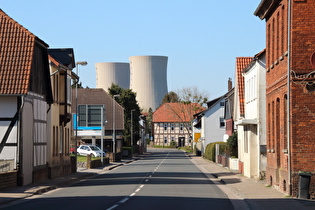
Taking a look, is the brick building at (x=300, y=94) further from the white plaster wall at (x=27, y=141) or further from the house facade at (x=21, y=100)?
the white plaster wall at (x=27, y=141)

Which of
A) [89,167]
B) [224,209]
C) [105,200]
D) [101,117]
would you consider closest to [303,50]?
[224,209]

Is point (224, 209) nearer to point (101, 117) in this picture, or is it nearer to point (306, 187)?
point (306, 187)

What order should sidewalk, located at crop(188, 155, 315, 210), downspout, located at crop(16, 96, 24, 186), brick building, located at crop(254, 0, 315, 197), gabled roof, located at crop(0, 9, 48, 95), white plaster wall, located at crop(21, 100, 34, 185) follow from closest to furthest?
sidewalk, located at crop(188, 155, 315, 210), brick building, located at crop(254, 0, 315, 197), downspout, located at crop(16, 96, 24, 186), gabled roof, located at crop(0, 9, 48, 95), white plaster wall, located at crop(21, 100, 34, 185)

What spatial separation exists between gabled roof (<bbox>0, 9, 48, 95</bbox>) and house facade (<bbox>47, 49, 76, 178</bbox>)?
19.4 feet

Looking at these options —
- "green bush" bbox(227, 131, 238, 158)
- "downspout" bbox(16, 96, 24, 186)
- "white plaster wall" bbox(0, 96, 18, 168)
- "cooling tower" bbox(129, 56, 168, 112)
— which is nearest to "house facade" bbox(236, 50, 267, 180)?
"green bush" bbox(227, 131, 238, 158)

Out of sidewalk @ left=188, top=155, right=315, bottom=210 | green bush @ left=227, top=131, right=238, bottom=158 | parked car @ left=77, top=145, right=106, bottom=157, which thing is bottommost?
sidewalk @ left=188, top=155, right=315, bottom=210

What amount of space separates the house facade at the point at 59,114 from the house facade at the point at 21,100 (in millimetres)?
3577

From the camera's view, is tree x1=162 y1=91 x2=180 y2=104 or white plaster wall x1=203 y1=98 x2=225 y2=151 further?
tree x1=162 y1=91 x2=180 y2=104

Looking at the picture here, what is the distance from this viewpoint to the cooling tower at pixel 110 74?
139 meters

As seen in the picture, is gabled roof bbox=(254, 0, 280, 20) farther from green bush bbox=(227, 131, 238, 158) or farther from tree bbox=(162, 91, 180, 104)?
tree bbox=(162, 91, 180, 104)

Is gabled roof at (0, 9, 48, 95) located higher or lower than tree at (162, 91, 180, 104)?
lower

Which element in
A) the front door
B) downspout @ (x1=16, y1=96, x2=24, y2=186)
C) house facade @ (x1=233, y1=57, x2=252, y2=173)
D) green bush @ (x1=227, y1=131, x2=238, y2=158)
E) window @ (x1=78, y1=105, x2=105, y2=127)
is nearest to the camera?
downspout @ (x1=16, y1=96, x2=24, y2=186)

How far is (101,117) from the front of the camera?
56.1 m

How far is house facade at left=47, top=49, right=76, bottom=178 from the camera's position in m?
35.1
